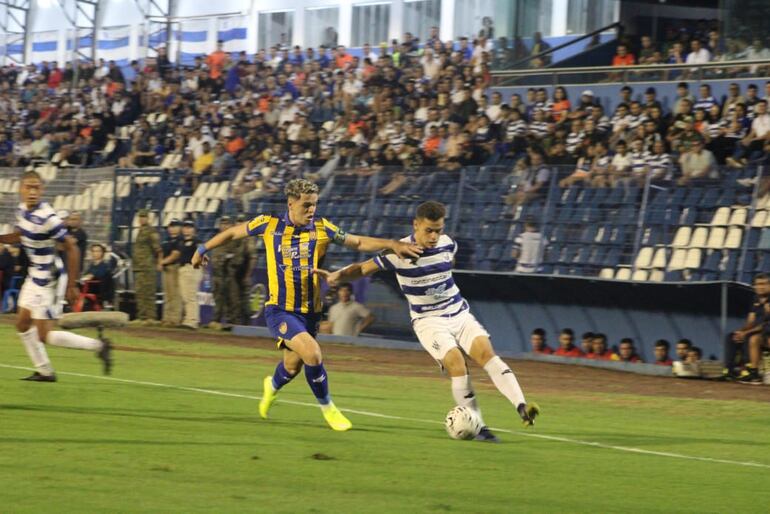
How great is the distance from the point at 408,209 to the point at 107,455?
15.5m

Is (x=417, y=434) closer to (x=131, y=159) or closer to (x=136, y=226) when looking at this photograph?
(x=136, y=226)

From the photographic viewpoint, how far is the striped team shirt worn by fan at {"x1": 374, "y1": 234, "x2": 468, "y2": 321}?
1100 cm

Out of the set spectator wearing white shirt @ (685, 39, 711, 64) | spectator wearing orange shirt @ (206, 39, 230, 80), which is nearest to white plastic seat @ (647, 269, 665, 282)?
spectator wearing white shirt @ (685, 39, 711, 64)

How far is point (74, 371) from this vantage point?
16531 millimetres

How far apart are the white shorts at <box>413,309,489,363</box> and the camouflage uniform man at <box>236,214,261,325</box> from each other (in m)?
15.4

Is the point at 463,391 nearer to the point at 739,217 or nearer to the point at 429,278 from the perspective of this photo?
the point at 429,278

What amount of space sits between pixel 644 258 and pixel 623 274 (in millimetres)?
473

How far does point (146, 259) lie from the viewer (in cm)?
2741

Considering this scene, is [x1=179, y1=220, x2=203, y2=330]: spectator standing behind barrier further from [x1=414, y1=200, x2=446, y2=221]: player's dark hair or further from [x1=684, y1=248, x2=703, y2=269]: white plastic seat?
[x1=414, y1=200, x2=446, y2=221]: player's dark hair

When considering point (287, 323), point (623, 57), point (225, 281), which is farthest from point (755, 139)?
point (287, 323)

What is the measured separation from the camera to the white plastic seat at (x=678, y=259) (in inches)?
816

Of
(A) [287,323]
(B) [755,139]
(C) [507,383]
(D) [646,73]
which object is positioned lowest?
(C) [507,383]

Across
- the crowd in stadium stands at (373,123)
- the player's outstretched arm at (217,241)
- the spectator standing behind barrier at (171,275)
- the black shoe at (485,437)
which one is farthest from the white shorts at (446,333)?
the spectator standing behind barrier at (171,275)

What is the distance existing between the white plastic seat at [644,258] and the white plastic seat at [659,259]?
9 cm
